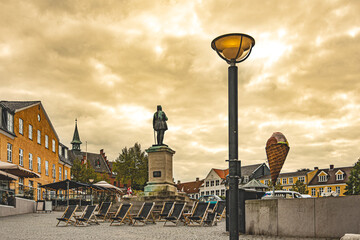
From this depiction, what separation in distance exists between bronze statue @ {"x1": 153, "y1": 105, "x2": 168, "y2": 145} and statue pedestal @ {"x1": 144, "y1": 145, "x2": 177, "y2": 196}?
3.13 feet

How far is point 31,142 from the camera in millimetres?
39156

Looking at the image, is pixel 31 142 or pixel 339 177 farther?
pixel 339 177

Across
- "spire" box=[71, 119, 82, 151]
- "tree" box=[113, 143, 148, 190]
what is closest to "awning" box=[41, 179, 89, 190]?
"tree" box=[113, 143, 148, 190]

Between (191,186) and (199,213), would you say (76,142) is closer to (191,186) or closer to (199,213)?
(191,186)

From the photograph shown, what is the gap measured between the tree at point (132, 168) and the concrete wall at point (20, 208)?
32.7 meters

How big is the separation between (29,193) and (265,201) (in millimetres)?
21084

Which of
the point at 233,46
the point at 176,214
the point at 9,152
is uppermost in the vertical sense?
the point at 233,46

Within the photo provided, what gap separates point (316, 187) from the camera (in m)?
74.4

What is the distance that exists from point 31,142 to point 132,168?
76.4 feet

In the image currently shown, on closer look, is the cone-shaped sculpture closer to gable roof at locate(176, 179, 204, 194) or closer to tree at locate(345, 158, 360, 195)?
tree at locate(345, 158, 360, 195)

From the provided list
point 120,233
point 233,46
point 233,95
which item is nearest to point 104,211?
point 120,233

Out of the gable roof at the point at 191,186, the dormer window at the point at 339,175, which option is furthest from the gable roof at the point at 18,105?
the gable roof at the point at 191,186

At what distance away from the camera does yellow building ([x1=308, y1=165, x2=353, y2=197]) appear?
233 feet

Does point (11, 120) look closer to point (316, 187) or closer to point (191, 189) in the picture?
point (316, 187)
